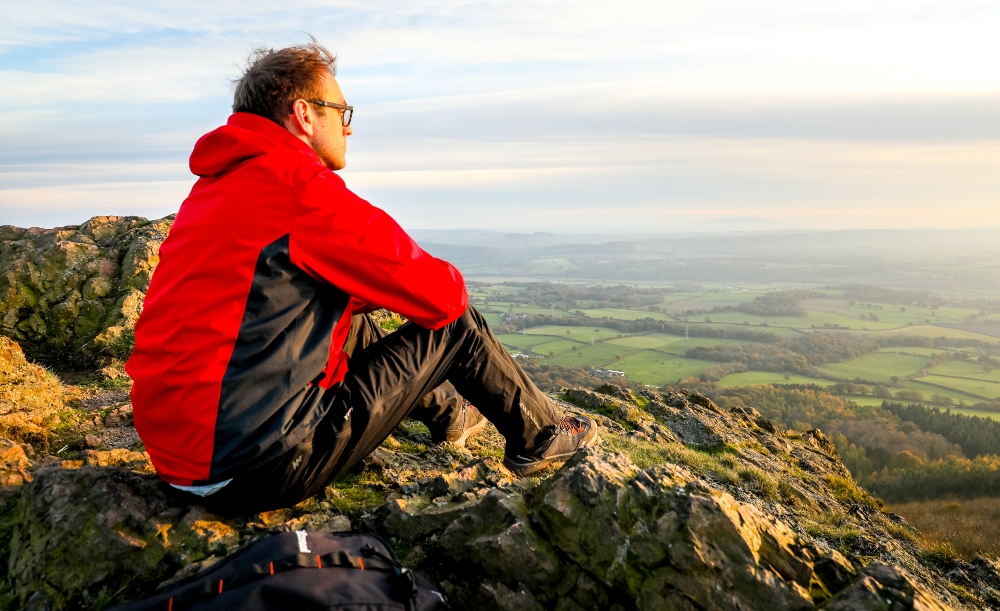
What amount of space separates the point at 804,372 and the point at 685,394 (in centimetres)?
4911

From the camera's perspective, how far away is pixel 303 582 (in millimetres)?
3273

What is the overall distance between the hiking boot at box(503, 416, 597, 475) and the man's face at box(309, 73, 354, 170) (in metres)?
3.55

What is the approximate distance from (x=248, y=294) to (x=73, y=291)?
9.72m

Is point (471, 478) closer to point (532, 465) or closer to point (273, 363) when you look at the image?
point (532, 465)

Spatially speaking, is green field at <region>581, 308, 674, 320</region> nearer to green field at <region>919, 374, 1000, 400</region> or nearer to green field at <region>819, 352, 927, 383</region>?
→ green field at <region>819, 352, 927, 383</region>

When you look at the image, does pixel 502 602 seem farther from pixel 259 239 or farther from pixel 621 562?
pixel 259 239

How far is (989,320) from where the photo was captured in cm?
9219

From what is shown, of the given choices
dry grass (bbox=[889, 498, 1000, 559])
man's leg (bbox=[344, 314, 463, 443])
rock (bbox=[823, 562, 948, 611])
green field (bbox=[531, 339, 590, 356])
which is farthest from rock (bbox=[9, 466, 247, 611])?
green field (bbox=[531, 339, 590, 356])

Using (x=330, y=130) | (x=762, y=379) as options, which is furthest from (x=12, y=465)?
(x=762, y=379)

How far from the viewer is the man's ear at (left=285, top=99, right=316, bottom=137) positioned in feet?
15.0

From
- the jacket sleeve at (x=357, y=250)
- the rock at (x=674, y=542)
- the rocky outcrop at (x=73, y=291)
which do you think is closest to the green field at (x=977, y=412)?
the rock at (x=674, y=542)

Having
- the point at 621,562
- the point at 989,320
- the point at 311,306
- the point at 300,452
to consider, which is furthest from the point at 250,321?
the point at 989,320

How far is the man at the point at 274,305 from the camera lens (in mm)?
3836

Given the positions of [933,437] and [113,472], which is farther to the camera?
[933,437]
